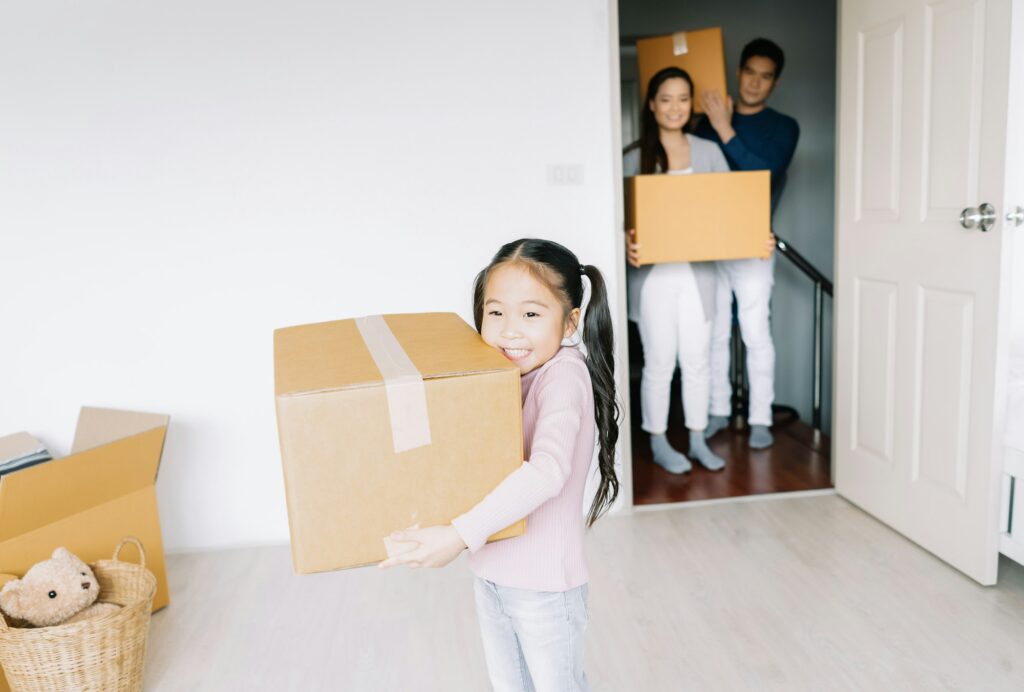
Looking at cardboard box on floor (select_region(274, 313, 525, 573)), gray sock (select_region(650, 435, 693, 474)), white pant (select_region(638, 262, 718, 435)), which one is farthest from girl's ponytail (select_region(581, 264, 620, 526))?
gray sock (select_region(650, 435, 693, 474))

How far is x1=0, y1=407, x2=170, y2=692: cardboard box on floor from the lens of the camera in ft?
6.32

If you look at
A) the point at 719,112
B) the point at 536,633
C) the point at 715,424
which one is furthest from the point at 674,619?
the point at 719,112

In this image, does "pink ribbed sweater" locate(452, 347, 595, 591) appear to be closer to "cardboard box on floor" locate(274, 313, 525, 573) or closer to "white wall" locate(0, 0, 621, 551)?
"cardboard box on floor" locate(274, 313, 525, 573)

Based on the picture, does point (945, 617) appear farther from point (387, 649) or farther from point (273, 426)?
point (273, 426)

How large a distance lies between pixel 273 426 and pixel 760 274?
6.15 ft

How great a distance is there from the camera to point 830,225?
4.07 m

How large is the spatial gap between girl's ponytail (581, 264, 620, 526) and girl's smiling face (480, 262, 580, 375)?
0.09 m

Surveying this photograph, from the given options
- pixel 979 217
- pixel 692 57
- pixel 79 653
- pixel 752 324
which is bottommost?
pixel 79 653

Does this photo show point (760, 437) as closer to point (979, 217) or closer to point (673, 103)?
point (673, 103)

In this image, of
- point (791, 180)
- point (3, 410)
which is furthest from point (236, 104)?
point (791, 180)

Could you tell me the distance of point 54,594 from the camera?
6.02 ft

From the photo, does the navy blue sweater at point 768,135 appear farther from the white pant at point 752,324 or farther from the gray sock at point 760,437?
the gray sock at point 760,437

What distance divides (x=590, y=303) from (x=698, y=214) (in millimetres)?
1586

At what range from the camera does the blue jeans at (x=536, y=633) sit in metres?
1.21
